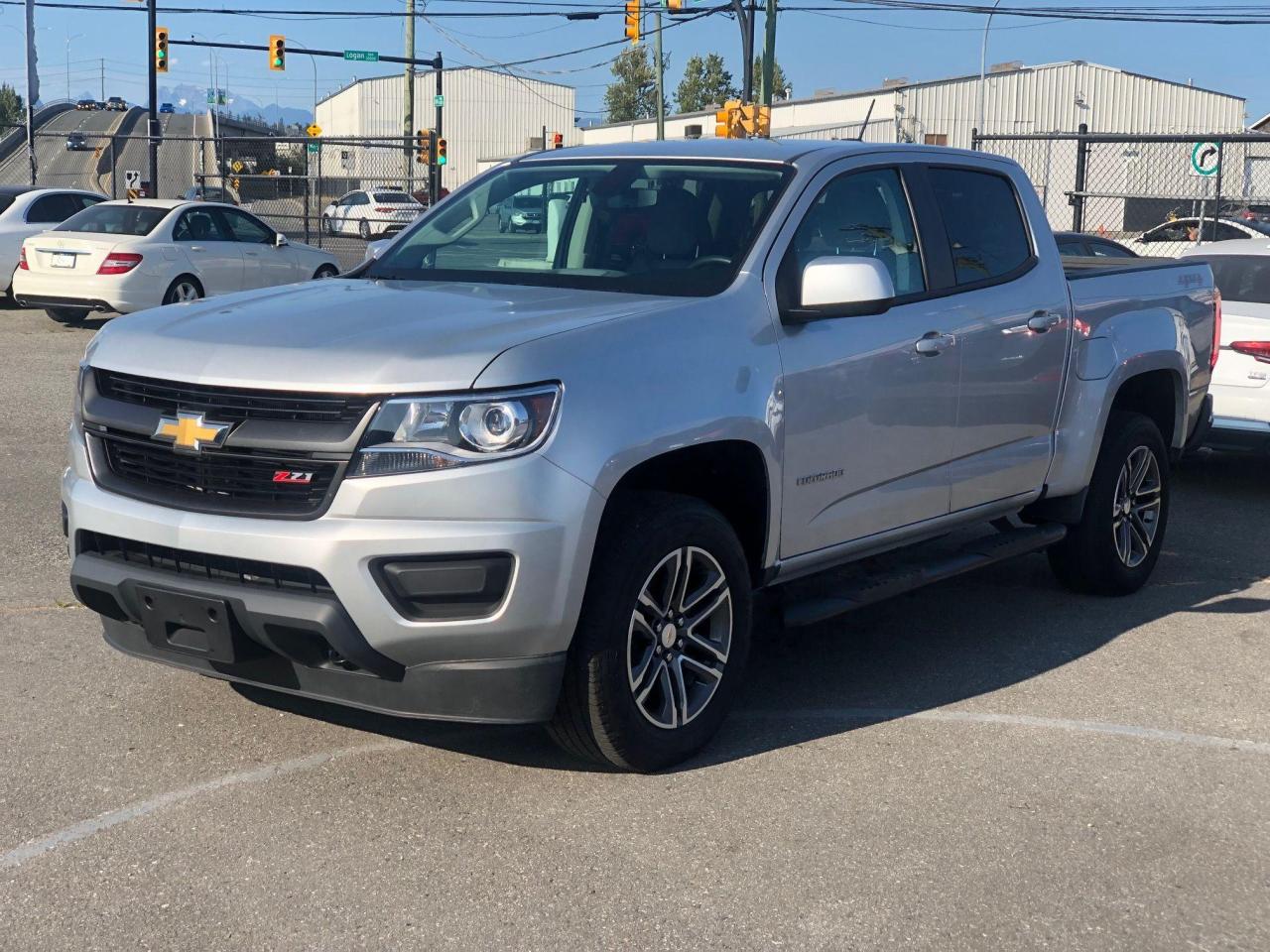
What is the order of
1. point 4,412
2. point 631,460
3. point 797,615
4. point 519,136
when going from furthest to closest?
1. point 519,136
2. point 4,412
3. point 797,615
4. point 631,460

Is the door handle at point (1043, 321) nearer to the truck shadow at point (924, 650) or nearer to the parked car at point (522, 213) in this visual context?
the truck shadow at point (924, 650)

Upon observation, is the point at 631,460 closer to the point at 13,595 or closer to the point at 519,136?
the point at 13,595

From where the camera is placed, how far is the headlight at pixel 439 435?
160 inches

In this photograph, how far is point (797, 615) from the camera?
5.17 metres

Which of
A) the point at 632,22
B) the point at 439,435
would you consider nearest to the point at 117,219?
the point at 439,435

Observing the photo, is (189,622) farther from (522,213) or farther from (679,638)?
(522,213)

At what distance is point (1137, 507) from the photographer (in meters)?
7.14

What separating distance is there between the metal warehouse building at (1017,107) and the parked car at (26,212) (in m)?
35.7

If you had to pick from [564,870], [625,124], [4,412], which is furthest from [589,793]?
[625,124]

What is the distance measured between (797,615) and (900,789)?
78cm

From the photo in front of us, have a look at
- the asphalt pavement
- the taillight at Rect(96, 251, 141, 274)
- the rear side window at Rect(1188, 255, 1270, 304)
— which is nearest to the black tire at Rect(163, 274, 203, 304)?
the taillight at Rect(96, 251, 141, 274)

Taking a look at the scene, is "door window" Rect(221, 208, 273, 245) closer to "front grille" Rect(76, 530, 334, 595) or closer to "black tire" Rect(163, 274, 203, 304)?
"black tire" Rect(163, 274, 203, 304)

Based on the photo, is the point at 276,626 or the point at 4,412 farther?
the point at 4,412

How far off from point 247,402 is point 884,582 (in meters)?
2.44
